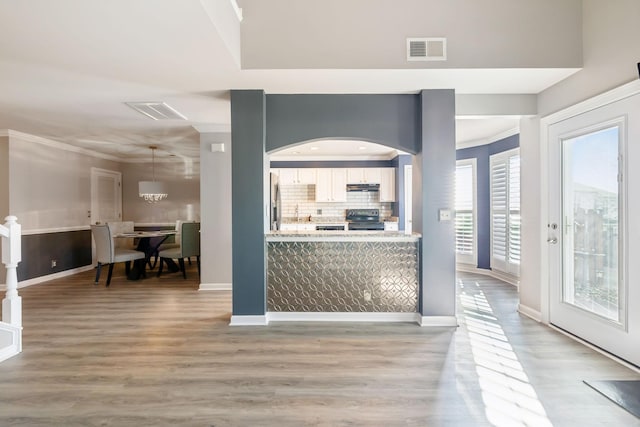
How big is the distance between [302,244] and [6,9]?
106 inches

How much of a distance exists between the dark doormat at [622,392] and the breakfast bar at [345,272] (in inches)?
60.1

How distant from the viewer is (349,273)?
344cm

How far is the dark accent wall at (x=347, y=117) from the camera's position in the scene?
342cm

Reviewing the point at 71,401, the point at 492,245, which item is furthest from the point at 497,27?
the point at 71,401

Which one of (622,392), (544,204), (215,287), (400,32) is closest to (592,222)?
(544,204)

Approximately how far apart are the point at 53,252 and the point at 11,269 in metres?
3.34

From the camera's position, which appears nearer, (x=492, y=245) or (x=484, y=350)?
(x=484, y=350)

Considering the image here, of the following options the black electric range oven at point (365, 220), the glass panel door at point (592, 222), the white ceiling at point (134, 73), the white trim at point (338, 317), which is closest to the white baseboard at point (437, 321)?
the white trim at point (338, 317)

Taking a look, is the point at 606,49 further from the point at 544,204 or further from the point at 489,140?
the point at 489,140

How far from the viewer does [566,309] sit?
309 cm

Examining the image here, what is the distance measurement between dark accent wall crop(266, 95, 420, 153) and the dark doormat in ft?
7.73

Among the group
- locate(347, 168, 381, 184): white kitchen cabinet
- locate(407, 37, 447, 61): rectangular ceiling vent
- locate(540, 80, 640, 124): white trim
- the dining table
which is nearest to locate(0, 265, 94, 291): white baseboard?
the dining table

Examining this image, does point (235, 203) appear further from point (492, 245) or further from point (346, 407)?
point (492, 245)

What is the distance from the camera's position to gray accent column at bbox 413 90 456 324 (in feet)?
10.8
